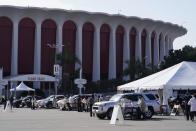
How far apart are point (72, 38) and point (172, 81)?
47372 mm

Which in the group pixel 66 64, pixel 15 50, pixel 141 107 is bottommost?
pixel 141 107

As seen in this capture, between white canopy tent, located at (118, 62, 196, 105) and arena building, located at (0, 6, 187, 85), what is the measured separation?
40914 millimetres

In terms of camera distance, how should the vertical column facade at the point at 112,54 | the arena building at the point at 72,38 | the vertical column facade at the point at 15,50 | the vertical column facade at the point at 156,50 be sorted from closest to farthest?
the vertical column facade at the point at 15,50
the arena building at the point at 72,38
the vertical column facade at the point at 112,54
the vertical column facade at the point at 156,50

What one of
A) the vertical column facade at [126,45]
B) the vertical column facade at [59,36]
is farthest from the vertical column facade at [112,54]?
the vertical column facade at [59,36]

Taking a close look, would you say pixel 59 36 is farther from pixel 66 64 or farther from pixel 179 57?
pixel 179 57

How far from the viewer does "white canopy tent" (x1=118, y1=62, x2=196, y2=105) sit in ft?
90.2

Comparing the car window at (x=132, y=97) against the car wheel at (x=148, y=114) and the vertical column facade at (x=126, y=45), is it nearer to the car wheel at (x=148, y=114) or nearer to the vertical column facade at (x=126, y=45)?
the car wheel at (x=148, y=114)

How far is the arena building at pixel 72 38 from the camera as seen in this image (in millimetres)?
68438

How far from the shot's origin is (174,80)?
92.1 feet

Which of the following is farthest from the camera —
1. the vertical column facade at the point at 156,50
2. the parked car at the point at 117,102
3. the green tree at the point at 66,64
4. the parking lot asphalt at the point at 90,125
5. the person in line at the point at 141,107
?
the vertical column facade at the point at 156,50

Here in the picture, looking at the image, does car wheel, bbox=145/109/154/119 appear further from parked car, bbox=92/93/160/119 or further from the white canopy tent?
the white canopy tent

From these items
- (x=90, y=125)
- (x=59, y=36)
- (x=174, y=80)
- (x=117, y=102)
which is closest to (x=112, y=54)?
(x=59, y=36)

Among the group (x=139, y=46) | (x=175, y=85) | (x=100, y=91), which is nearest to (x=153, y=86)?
(x=175, y=85)

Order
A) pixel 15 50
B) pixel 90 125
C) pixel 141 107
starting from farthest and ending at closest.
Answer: pixel 15 50
pixel 141 107
pixel 90 125
